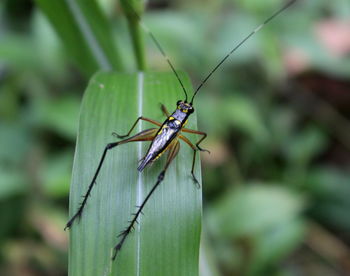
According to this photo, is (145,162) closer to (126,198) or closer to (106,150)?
(106,150)

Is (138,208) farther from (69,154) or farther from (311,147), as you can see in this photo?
(311,147)

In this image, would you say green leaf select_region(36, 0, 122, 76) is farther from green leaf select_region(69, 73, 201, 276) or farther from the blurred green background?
the blurred green background

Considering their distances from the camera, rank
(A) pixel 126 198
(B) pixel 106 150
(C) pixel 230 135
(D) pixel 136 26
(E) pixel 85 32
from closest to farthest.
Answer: (A) pixel 126 198
(B) pixel 106 150
(D) pixel 136 26
(E) pixel 85 32
(C) pixel 230 135

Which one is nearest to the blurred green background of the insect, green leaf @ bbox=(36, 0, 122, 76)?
green leaf @ bbox=(36, 0, 122, 76)

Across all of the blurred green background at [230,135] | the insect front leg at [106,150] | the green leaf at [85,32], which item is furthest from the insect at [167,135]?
the blurred green background at [230,135]

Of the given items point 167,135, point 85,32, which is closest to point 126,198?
point 167,135

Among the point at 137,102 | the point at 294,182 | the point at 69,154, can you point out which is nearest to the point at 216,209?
the point at 294,182

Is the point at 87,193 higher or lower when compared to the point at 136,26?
lower
